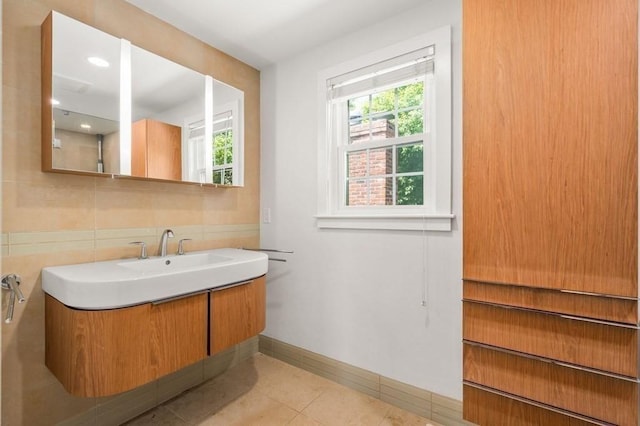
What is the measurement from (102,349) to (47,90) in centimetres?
127

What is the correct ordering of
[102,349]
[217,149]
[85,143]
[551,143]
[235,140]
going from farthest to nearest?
[235,140] < [217,149] < [85,143] < [102,349] < [551,143]

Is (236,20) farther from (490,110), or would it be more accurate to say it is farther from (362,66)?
(490,110)

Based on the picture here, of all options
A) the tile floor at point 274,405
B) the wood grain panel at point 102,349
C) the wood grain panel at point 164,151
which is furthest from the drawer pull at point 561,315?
the wood grain panel at point 164,151

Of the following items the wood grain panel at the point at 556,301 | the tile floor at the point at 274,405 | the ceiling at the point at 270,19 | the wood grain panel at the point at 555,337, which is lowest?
the tile floor at the point at 274,405

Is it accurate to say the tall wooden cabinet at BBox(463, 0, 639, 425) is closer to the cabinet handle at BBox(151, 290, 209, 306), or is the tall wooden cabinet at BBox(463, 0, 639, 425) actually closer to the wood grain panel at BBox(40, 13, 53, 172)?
the cabinet handle at BBox(151, 290, 209, 306)

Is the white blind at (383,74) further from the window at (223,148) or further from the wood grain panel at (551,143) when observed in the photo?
the window at (223,148)

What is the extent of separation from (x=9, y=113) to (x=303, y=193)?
5.54ft

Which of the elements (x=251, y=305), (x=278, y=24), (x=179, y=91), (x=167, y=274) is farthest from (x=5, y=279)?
(x=278, y=24)

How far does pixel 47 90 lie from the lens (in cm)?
148

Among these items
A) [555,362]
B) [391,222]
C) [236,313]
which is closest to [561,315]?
[555,362]

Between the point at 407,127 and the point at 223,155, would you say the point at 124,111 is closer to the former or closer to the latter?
the point at 223,155

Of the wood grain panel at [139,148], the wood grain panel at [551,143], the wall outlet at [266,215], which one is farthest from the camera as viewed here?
the wall outlet at [266,215]

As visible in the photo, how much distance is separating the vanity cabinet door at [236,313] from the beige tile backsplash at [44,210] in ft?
2.08

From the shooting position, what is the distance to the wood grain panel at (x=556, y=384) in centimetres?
107
